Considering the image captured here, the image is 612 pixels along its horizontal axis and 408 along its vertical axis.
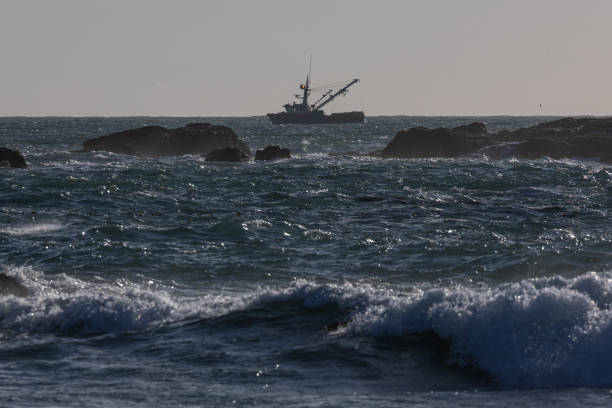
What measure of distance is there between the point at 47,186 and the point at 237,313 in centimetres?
2235

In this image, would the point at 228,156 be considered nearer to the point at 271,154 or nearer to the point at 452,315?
the point at 271,154

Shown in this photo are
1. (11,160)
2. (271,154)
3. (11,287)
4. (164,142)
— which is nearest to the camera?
(11,287)

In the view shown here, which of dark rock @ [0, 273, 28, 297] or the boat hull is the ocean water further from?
the boat hull

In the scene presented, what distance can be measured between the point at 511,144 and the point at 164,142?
24.1 metres

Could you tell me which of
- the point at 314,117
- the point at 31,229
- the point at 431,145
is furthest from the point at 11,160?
the point at 314,117

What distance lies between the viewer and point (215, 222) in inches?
1000

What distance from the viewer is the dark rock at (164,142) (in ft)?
215

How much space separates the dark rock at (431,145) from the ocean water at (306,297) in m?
27.5

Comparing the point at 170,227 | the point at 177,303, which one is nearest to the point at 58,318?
the point at 177,303

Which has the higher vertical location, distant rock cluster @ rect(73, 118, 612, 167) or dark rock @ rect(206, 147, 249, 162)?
distant rock cluster @ rect(73, 118, 612, 167)

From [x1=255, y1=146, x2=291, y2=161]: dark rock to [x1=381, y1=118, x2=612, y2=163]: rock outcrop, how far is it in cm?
673

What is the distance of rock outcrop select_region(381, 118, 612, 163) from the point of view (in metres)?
58.1

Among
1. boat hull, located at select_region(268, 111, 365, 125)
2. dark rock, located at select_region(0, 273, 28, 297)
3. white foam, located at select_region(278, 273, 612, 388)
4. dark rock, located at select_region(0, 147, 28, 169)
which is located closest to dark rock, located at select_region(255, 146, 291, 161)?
dark rock, located at select_region(0, 147, 28, 169)

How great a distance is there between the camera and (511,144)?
6150 cm
